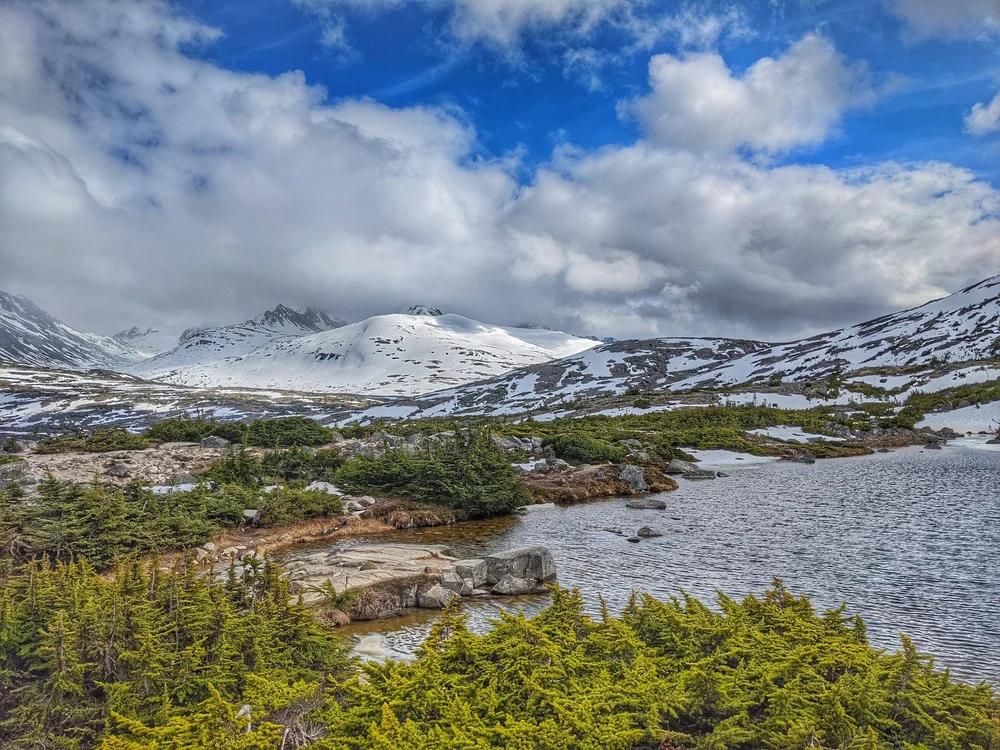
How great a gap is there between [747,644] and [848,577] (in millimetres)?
11160

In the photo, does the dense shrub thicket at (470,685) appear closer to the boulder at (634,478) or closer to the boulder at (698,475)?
the boulder at (634,478)

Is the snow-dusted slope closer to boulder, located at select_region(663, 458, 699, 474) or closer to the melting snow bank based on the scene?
the melting snow bank

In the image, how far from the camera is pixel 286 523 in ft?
86.5

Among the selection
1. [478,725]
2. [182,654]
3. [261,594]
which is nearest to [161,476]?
[261,594]

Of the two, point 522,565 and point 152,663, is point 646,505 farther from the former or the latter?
point 152,663

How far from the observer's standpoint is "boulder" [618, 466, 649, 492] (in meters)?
38.9

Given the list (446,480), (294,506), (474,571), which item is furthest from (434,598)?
(446,480)

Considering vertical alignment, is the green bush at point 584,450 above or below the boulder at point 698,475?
above

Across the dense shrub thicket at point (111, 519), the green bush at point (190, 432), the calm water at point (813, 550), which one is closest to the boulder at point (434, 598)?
the calm water at point (813, 550)

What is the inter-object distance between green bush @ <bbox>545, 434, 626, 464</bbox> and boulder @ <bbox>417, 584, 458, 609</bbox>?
30355 millimetres

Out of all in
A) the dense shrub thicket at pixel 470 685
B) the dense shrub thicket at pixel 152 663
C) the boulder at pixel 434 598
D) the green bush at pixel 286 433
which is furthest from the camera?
the green bush at pixel 286 433

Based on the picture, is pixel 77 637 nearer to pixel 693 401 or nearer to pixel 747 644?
pixel 747 644

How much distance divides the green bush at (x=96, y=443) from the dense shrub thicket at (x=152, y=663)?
27.6 m

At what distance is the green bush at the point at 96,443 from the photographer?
110 feet
